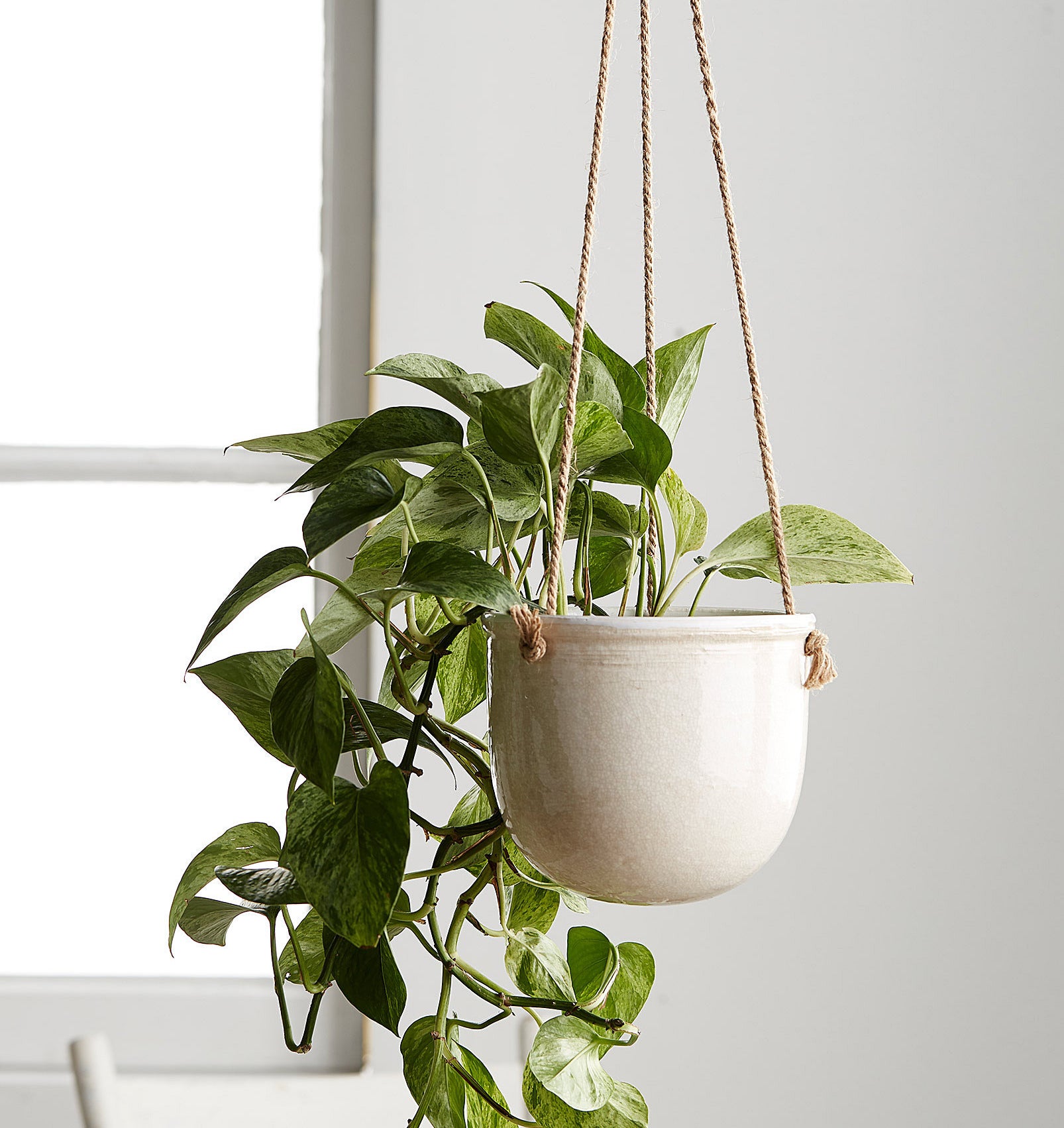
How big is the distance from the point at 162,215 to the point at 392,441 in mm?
1086

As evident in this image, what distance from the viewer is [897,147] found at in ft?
3.99

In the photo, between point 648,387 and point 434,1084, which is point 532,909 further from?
point 648,387

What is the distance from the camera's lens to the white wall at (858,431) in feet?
3.99

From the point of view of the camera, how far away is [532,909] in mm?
704

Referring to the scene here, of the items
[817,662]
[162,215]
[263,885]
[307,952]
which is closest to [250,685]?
[263,885]

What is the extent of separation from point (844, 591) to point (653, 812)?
2.83 feet

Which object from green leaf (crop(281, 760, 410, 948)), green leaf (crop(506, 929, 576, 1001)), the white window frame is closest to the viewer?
green leaf (crop(281, 760, 410, 948))

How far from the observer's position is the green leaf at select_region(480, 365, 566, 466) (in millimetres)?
438

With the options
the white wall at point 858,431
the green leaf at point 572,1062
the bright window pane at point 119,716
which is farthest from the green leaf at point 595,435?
the bright window pane at point 119,716

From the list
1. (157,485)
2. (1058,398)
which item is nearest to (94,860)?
(157,485)

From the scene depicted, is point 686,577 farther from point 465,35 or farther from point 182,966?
point 182,966

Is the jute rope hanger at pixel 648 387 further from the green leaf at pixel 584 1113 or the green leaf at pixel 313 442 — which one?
the green leaf at pixel 584 1113

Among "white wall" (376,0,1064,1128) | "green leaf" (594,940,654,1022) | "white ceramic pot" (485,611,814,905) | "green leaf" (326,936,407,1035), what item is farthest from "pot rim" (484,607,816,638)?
"white wall" (376,0,1064,1128)

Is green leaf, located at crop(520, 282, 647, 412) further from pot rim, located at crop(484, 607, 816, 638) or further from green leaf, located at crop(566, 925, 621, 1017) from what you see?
green leaf, located at crop(566, 925, 621, 1017)
